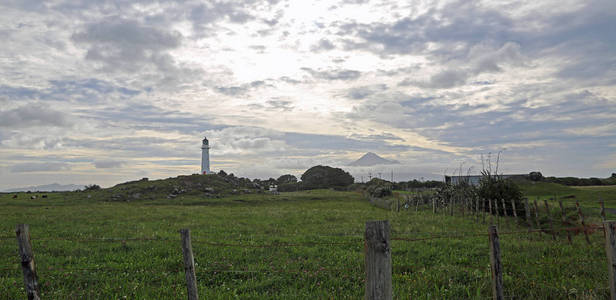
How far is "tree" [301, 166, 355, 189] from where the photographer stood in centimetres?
10488

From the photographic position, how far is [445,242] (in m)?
15.8

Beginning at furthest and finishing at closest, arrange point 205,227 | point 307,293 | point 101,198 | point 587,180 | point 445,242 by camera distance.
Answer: point 587,180, point 101,198, point 205,227, point 445,242, point 307,293

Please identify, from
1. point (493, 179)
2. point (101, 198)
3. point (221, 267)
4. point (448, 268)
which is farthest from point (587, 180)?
point (101, 198)

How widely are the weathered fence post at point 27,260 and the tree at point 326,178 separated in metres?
92.8

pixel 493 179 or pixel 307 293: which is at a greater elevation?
pixel 493 179

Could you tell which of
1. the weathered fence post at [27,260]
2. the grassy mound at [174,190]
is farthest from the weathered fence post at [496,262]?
the grassy mound at [174,190]

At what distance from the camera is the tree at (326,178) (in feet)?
344

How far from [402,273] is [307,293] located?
11.5 ft

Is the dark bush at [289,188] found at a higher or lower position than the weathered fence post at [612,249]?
lower

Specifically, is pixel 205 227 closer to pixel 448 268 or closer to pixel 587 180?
pixel 448 268

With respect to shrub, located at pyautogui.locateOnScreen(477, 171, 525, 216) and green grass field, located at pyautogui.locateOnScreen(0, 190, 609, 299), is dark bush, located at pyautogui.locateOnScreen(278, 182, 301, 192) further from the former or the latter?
green grass field, located at pyautogui.locateOnScreen(0, 190, 609, 299)

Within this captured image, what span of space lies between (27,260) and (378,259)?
22.0ft

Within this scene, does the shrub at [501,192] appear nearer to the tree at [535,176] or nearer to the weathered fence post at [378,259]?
the weathered fence post at [378,259]

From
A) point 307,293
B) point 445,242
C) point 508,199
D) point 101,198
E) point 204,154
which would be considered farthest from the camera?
point 204,154
